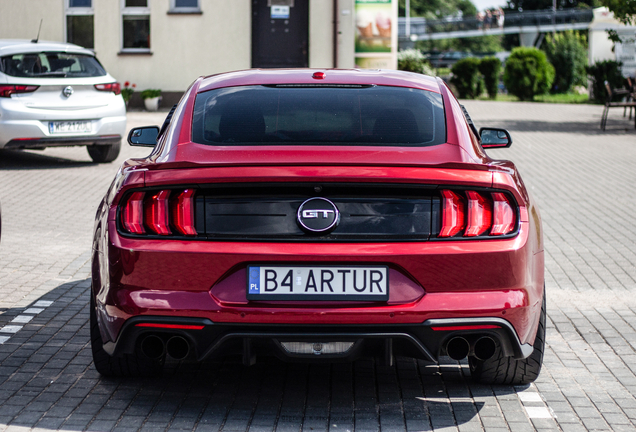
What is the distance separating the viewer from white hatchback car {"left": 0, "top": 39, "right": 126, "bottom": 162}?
1255 centimetres

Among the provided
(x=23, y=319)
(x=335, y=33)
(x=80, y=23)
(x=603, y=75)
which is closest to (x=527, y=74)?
(x=603, y=75)

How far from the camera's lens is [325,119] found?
4258 mm

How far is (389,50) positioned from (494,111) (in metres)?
4.79

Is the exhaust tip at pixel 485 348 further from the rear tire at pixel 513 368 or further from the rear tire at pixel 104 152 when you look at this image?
the rear tire at pixel 104 152

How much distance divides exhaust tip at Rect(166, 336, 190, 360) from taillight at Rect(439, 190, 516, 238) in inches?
44.7

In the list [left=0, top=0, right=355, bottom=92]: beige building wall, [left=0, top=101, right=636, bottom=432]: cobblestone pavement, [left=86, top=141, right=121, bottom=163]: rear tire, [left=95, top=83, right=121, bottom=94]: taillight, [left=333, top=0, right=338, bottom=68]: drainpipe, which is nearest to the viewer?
[left=0, top=101, right=636, bottom=432]: cobblestone pavement

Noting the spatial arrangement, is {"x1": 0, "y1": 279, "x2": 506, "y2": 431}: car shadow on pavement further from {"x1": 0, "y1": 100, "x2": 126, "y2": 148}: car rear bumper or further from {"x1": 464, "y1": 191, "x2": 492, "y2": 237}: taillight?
{"x1": 0, "y1": 100, "x2": 126, "y2": 148}: car rear bumper

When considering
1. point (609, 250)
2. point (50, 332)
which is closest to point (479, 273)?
point (50, 332)

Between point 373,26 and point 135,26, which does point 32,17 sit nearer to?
point 135,26

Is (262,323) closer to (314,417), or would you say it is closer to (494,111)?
(314,417)

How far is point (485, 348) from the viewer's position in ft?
12.7

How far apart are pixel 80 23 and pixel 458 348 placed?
69.7 ft

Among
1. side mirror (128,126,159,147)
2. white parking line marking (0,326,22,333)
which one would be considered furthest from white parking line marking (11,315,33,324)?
side mirror (128,126,159,147)

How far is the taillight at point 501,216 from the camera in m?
3.79
